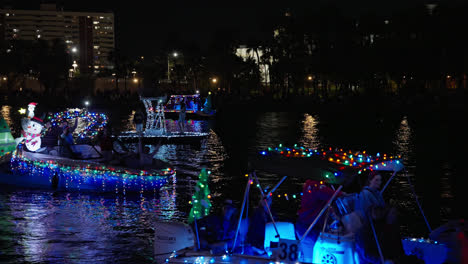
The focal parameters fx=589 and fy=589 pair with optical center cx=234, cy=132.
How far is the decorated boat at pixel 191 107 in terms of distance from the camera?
53756 millimetres

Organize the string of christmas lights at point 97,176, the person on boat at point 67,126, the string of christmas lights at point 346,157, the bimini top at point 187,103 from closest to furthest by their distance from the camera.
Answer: the string of christmas lights at point 346,157, the string of christmas lights at point 97,176, the person on boat at point 67,126, the bimini top at point 187,103

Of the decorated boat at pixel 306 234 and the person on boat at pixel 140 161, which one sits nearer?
the decorated boat at pixel 306 234

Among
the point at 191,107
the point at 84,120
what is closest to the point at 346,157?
the point at 84,120

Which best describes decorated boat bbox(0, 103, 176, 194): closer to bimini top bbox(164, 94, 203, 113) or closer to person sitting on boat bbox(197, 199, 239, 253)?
person sitting on boat bbox(197, 199, 239, 253)

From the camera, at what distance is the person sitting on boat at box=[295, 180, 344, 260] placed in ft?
28.8

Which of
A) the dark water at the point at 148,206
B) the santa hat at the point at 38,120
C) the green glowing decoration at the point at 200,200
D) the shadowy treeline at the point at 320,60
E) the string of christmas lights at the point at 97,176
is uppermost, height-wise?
the shadowy treeline at the point at 320,60

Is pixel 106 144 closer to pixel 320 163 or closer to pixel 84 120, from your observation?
pixel 84 120

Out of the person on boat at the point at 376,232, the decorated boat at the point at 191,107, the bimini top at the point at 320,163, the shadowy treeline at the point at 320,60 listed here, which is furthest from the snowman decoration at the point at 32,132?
the decorated boat at the point at 191,107

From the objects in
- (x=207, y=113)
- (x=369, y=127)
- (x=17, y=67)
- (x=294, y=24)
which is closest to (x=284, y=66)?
(x=294, y=24)

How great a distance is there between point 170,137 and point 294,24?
6366 cm

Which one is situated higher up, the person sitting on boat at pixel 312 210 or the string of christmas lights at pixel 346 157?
the string of christmas lights at pixel 346 157

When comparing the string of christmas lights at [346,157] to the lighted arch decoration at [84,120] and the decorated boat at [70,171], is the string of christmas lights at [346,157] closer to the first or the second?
the decorated boat at [70,171]

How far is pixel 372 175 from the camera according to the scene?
8.42 meters

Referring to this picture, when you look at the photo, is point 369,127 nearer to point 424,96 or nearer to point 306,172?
point 424,96
